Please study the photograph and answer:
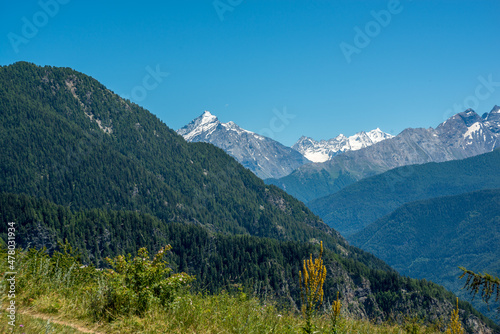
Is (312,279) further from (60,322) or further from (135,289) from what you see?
(60,322)

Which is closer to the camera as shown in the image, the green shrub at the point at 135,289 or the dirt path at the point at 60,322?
the dirt path at the point at 60,322

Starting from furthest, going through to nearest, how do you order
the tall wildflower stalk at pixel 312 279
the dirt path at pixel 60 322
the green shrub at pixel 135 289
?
the green shrub at pixel 135 289 < the dirt path at pixel 60 322 < the tall wildflower stalk at pixel 312 279

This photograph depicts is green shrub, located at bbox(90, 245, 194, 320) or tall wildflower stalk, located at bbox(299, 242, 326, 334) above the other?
green shrub, located at bbox(90, 245, 194, 320)

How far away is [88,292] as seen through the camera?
13.1 m

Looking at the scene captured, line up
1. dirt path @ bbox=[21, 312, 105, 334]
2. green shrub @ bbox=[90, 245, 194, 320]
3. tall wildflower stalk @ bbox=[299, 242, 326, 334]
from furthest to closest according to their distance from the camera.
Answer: green shrub @ bbox=[90, 245, 194, 320], dirt path @ bbox=[21, 312, 105, 334], tall wildflower stalk @ bbox=[299, 242, 326, 334]

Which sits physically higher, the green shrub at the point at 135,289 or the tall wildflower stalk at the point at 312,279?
the green shrub at the point at 135,289

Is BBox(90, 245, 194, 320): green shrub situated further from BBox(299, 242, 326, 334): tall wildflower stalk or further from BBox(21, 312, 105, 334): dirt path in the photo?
BBox(299, 242, 326, 334): tall wildflower stalk

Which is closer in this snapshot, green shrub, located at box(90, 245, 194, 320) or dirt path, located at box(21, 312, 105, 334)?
dirt path, located at box(21, 312, 105, 334)

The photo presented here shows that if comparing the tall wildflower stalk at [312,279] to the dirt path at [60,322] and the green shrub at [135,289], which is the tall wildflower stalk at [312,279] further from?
the dirt path at [60,322]

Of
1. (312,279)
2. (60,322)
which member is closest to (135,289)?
(60,322)

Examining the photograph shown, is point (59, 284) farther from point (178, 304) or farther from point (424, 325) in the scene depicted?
point (424, 325)

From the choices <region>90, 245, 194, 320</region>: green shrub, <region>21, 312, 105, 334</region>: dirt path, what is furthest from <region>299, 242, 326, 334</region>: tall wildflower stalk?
<region>21, 312, 105, 334</region>: dirt path

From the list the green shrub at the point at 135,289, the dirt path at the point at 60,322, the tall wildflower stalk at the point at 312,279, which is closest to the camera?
the tall wildflower stalk at the point at 312,279

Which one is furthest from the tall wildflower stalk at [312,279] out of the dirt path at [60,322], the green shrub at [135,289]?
the dirt path at [60,322]
